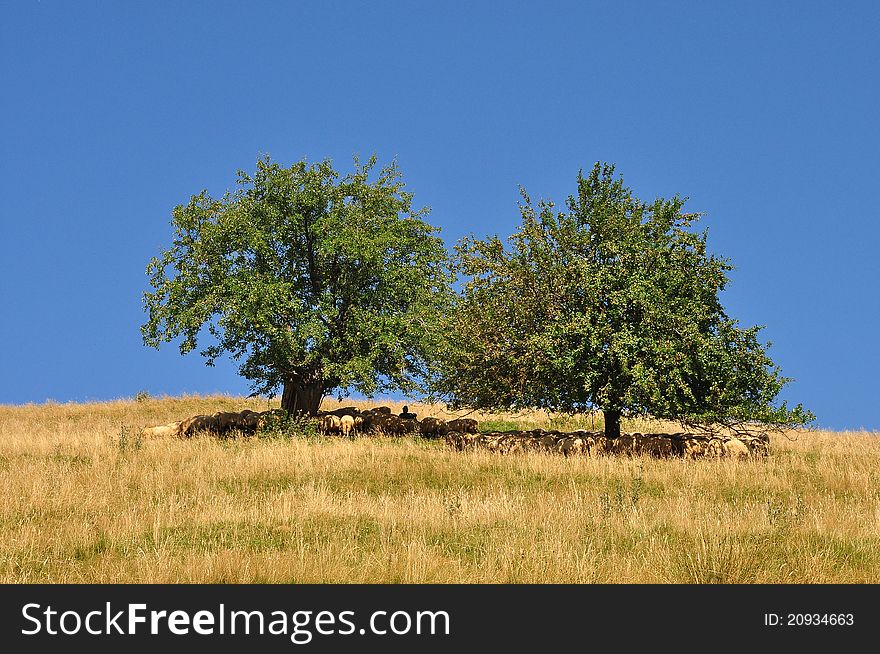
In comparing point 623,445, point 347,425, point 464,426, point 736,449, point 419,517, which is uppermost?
point 347,425

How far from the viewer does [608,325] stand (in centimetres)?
2712

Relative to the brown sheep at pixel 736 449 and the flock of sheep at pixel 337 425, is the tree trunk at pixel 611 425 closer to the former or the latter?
the brown sheep at pixel 736 449

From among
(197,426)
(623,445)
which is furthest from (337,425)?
(623,445)

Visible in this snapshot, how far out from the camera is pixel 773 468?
24406mm

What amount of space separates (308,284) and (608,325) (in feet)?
50.0

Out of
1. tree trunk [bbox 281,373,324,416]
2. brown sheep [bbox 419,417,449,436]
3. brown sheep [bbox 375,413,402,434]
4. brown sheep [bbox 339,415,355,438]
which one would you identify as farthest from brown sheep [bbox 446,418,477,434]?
tree trunk [bbox 281,373,324,416]

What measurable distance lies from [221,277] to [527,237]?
1399cm

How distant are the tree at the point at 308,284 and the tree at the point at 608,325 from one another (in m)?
3.86

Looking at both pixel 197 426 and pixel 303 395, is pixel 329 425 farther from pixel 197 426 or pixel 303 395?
pixel 197 426

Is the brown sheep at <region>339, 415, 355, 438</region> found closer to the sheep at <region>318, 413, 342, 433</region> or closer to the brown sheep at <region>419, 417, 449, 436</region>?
the sheep at <region>318, 413, 342, 433</region>

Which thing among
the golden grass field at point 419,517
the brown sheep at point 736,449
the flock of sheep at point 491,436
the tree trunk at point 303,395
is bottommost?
the golden grass field at point 419,517

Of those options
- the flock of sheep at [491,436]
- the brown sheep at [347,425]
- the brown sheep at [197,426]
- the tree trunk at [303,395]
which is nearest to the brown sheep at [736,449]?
the flock of sheep at [491,436]

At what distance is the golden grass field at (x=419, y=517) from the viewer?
11.6m

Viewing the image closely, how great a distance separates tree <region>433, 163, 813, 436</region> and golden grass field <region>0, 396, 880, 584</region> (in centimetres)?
342
